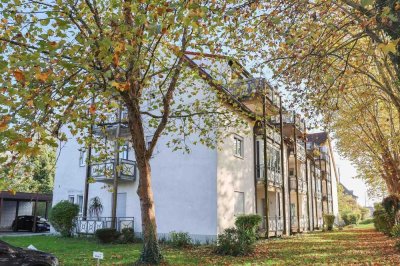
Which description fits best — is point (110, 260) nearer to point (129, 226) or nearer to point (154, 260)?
point (154, 260)

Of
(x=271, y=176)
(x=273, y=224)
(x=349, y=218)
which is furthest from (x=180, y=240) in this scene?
(x=349, y=218)

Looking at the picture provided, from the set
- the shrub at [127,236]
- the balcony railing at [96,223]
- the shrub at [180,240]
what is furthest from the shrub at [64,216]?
the shrub at [180,240]

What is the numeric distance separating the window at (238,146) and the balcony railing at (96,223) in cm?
703

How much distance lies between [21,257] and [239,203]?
1509 centimetres

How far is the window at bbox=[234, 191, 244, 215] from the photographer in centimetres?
2150

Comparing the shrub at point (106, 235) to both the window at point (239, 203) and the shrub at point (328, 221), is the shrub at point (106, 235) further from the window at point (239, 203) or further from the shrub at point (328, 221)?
the shrub at point (328, 221)

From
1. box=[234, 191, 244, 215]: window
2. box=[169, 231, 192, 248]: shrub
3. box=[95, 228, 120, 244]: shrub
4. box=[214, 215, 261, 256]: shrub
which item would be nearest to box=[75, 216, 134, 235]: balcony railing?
box=[95, 228, 120, 244]: shrub

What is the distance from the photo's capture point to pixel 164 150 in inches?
835

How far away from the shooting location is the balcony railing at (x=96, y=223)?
2094 centimetres

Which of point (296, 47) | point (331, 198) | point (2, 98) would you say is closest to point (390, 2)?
point (296, 47)

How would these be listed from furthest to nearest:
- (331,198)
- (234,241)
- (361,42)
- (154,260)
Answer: (331,198)
(361,42)
(234,241)
(154,260)

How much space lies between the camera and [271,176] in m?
24.5

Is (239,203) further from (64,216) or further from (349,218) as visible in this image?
(349,218)

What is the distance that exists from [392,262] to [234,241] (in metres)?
5.44
